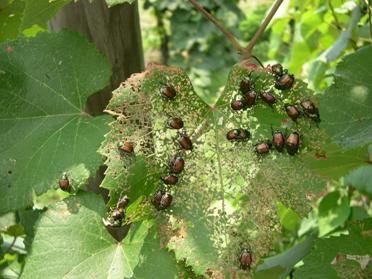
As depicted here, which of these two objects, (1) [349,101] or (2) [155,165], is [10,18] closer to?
(2) [155,165]

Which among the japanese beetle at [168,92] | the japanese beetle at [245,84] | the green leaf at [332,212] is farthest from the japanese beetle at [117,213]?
the green leaf at [332,212]

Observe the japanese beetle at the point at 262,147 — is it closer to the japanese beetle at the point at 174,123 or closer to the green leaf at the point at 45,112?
the japanese beetle at the point at 174,123

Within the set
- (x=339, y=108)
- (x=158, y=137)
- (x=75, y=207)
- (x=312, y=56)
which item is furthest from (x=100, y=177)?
(x=312, y=56)

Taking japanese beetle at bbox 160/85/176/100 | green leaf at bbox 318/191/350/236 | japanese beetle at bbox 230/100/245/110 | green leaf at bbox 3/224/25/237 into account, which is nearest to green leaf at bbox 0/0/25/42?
green leaf at bbox 3/224/25/237

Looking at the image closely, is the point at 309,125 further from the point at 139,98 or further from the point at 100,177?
the point at 100,177

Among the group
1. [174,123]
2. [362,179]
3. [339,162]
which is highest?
[174,123]

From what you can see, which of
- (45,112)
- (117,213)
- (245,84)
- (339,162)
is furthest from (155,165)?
(339,162)
